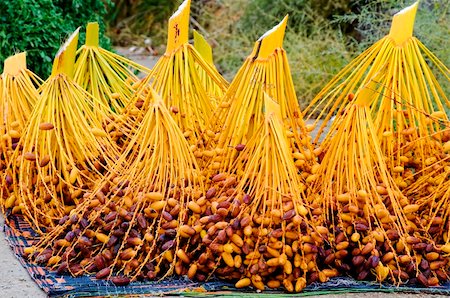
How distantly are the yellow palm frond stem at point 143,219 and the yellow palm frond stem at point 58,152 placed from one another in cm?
20

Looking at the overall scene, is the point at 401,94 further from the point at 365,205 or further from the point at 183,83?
the point at 183,83

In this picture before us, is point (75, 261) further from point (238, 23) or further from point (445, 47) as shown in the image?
point (238, 23)

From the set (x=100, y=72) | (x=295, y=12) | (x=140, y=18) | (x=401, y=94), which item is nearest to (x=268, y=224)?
(x=401, y=94)

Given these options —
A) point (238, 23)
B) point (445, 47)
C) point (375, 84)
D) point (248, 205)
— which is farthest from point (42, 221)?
point (238, 23)

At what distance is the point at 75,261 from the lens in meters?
2.69

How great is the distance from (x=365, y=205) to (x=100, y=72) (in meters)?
1.34

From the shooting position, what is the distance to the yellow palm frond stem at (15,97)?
10.8ft

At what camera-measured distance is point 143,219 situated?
8.51ft

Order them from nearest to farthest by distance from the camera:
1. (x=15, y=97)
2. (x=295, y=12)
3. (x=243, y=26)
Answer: (x=15, y=97), (x=295, y=12), (x=243, y=26)

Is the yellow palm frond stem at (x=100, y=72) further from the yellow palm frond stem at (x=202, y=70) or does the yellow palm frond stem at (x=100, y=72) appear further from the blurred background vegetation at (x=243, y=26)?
the blurred background vegetation at (x=243, y=26)

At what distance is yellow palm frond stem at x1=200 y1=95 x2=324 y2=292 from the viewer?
2.47 m

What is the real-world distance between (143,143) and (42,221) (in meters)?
0.57

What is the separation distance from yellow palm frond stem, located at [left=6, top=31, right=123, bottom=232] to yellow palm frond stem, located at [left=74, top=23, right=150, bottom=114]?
0.23 meters

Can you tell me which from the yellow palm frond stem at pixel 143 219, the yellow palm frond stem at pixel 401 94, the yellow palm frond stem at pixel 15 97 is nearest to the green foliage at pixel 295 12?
the yellow palm frond stem at pixel 15 97
